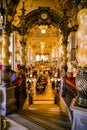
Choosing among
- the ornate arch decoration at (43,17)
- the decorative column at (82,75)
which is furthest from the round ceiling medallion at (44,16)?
the decorative column at (82,75)

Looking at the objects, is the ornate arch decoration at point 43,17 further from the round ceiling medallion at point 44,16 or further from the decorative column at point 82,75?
the decorative column at point 82,75

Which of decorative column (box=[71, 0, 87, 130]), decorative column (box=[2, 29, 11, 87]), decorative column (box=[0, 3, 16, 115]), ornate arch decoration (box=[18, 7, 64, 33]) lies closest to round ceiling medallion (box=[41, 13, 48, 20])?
ornate arch decoration (box=[18, 7, 64, 33])

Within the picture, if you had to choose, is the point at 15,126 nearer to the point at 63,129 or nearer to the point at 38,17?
the point at 63,129

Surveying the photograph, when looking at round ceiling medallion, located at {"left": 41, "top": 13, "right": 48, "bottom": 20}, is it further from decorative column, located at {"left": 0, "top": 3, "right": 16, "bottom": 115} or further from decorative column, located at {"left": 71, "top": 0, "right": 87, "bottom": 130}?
decorative column, located at {"left": 71, "top": 0, "right": 87, "bottom": 130}

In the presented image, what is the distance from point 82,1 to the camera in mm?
5098

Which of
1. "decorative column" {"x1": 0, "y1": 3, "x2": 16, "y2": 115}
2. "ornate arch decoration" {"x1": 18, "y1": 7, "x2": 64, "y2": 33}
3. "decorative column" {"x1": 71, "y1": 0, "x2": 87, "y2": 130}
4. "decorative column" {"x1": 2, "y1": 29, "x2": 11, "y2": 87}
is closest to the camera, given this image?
"decorative column" {"x1": 71, "y1": 0, "x2": 87, "y2": 130}

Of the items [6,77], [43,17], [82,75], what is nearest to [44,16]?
[43,17]

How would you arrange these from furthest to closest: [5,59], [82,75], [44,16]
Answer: [44,16] → [5,59] → [82,75]

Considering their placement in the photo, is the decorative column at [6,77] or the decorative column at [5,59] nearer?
the decorative column at [6,77]

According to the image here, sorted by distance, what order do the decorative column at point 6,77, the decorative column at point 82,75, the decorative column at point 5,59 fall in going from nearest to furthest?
the decorative column at point 82,75 < the decorative column at point 6,77 < the decorative column at point 5,59

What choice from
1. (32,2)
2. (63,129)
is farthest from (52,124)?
(32,2)

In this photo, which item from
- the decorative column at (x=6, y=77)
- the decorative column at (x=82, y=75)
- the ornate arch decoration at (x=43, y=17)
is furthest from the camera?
the ornate arch decoration at (x=43, y=17)

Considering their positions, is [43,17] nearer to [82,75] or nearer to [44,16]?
[44,16]

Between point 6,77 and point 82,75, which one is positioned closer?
point 82,75
